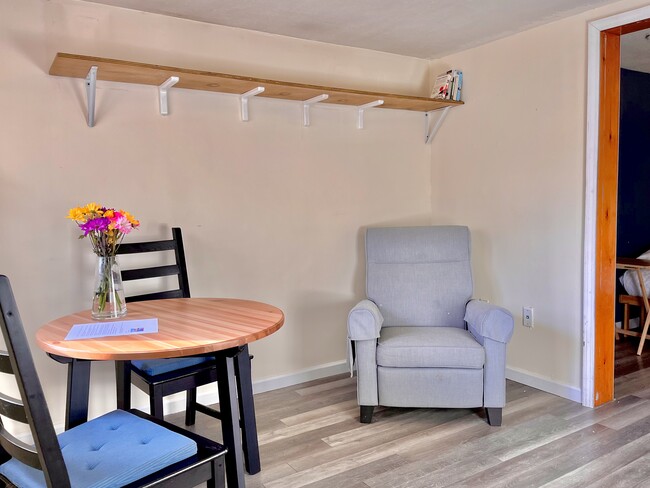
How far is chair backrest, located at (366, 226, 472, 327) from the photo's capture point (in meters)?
3.05

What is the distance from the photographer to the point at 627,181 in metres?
4.36

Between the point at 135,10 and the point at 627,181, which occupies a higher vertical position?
the point at 135,10

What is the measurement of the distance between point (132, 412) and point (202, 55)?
1.89 metres

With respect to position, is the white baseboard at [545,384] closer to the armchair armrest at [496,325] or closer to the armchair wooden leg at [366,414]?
the armchair armrest at [496,325]

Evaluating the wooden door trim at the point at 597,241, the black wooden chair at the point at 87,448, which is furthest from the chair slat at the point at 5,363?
the wooden door trim at the point at 597,241

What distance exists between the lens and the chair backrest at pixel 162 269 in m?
2.50

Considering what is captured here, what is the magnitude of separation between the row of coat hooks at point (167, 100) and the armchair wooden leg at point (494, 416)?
6.04 feet

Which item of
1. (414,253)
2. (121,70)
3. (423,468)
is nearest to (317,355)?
(414,253)

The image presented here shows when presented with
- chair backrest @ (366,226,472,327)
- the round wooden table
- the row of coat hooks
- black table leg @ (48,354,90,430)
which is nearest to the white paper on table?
the round wooden table

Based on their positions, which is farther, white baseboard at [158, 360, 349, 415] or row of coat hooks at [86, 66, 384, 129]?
white baseboard at [158, 360, 349, 415]

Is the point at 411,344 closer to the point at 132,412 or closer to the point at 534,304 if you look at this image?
the point at 534,304

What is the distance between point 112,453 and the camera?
1.45 metres

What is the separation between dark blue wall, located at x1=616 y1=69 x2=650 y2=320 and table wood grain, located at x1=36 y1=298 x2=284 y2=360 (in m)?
3.48

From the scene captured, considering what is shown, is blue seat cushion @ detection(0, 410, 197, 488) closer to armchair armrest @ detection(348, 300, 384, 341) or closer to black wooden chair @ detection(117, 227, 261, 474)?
black wooden chair @ detection(117, 227, 261, 474)
